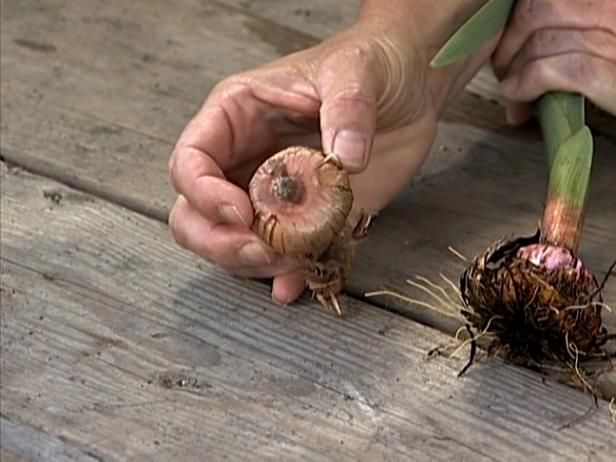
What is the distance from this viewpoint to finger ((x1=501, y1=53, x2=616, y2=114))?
1262mm

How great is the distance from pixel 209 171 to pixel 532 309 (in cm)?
28

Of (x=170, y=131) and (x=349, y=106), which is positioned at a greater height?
(x=349, y=106)

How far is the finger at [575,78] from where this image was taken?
1262 mm

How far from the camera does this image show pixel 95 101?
1.42 meters

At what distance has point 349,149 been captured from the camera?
41.8 inches

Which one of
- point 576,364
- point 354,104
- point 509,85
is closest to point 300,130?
point 354,104

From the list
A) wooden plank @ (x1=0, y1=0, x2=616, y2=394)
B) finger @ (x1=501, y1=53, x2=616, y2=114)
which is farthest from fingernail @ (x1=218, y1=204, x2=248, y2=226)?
finger @ (x1=501, y1=53, x2=616, y2=114)

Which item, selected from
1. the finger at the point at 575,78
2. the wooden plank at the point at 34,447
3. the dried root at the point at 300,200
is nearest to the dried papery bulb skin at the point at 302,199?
the dried root at the point at 300,200

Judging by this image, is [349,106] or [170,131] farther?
[170,131]

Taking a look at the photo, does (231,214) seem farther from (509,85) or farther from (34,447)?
(509,85)

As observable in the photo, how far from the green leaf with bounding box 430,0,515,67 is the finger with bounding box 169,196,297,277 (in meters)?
0.21

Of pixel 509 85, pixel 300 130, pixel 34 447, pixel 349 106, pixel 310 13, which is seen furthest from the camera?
pixel 310 13

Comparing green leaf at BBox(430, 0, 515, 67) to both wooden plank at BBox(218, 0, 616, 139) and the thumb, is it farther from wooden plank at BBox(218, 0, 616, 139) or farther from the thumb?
wooden plank at BBox(218, 0, 616, 139)

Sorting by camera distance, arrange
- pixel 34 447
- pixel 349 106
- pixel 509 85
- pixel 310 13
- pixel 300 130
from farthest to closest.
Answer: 1. pixel 310 13
2. pixel 509 85
3. pixel 300 130
4. pixel 349 106
5. pixel 34 447
